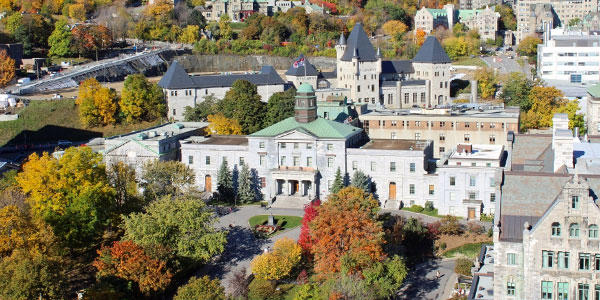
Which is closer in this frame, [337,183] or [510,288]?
[510,288]

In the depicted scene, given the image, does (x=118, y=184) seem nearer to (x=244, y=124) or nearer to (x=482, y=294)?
(x=244, y=124)

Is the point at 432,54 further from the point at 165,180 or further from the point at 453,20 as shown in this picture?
the point at 453,20

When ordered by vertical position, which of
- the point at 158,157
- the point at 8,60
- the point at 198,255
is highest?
the point at 8,60

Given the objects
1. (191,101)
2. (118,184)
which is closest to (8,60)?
(191,101)

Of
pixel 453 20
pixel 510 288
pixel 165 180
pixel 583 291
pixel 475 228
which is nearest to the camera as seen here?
pixel 583 291

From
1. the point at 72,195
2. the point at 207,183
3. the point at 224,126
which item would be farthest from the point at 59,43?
the point at 72,195

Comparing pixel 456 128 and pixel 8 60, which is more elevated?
pixel 8 60

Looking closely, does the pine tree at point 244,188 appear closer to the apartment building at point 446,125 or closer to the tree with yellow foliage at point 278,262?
the tree with yellow foliage at point 278,262
